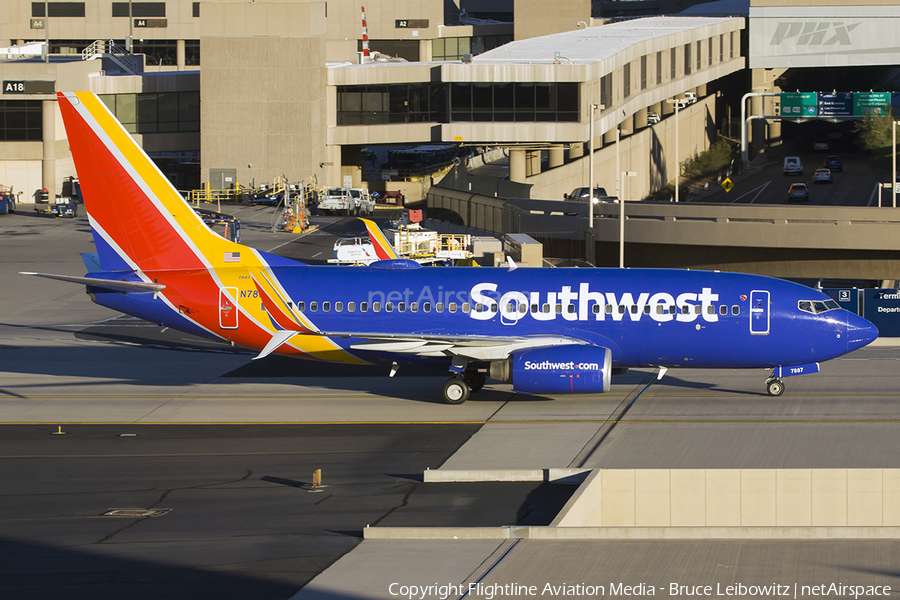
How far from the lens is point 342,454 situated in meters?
28.9

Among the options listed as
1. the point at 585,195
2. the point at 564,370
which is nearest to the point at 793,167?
the point at 585,195

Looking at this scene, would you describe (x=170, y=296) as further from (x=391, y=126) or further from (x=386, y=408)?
(x=391, y=126)

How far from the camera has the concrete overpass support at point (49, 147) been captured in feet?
312

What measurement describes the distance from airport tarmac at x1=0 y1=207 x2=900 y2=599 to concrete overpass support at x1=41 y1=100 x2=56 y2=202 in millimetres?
52848

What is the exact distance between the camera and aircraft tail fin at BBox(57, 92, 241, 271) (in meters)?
35.2

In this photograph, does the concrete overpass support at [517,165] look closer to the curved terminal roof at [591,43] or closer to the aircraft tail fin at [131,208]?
the curved terminal roof at [591,43]

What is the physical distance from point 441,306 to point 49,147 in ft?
244

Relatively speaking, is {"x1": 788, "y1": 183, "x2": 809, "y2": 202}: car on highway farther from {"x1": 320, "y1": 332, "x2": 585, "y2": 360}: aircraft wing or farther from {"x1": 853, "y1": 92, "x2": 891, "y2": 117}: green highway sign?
{"x1": 320, "y1": 332, "x2": 585, "y2": 360}: aircraft wing

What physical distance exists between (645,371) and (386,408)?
1109cm

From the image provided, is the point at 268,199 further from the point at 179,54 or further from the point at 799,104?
the point at 799,104

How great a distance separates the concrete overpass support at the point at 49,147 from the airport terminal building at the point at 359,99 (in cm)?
13

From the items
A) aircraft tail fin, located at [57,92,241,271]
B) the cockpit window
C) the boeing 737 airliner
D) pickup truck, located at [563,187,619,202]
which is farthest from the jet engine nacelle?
pickup truck, located at [563,187,619,202]

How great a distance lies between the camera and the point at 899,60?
120875mm

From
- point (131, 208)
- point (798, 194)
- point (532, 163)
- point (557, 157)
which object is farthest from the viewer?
point (532, 163)
